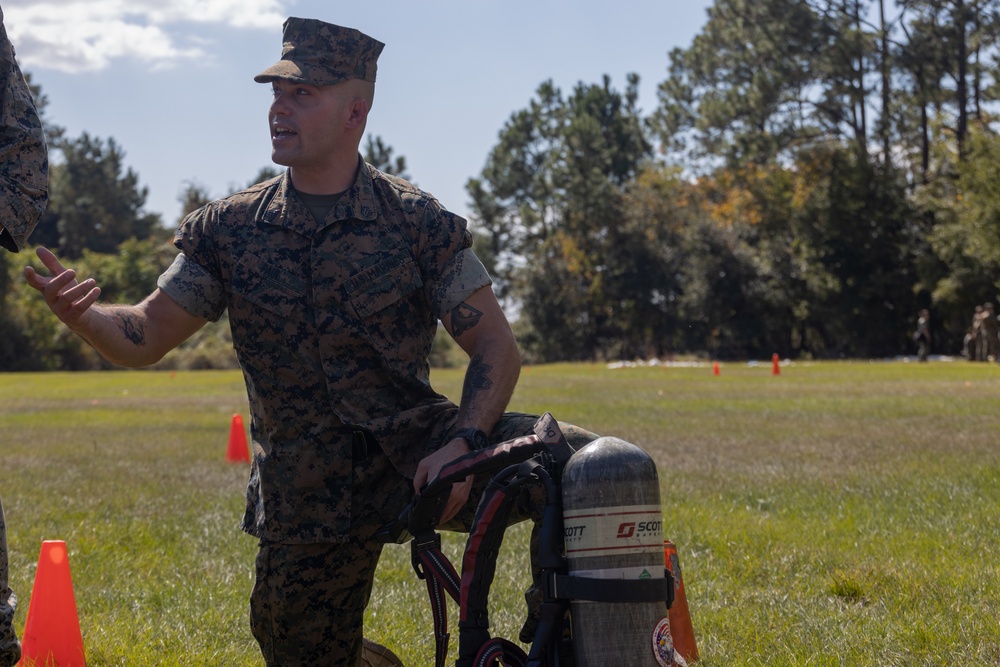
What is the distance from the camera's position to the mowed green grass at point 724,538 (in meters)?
5.18

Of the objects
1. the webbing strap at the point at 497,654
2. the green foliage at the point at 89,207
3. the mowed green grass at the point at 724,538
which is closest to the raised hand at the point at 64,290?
the webbing strap at the point at 497,654

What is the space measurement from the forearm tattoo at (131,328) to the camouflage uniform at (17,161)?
1.80ft

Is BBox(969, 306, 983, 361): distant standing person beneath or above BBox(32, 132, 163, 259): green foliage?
beneath

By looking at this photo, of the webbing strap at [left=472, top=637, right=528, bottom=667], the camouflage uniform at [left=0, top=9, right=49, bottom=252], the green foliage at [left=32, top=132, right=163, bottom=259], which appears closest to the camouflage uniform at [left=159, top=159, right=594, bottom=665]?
the camouflage uniform at [left=0, top=9, right=49, bottom=252]

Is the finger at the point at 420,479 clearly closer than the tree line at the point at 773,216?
Yes

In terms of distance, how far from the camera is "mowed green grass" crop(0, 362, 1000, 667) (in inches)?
204

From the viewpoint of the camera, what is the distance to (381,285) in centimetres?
411

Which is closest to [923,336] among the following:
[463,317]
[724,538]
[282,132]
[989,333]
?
[989,333]

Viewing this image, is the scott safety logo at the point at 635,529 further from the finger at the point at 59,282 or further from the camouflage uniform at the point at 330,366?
the finger at the point at 59,282

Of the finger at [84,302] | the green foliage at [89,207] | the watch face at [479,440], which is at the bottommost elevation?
the watch face at [479,440]

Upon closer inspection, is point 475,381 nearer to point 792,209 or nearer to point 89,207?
point 792,209

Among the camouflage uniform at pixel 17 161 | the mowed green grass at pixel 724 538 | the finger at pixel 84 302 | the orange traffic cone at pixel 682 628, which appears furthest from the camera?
the mowed green grass at pixel 724 538

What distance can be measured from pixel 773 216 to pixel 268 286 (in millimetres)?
54027

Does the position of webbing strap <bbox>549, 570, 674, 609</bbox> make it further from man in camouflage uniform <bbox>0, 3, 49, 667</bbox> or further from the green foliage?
the green foliage
